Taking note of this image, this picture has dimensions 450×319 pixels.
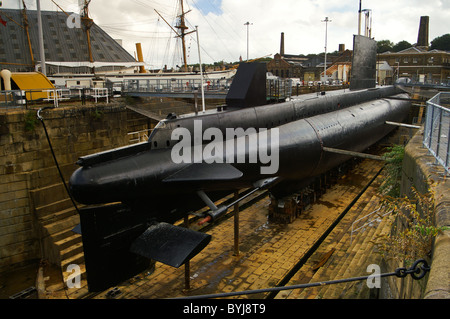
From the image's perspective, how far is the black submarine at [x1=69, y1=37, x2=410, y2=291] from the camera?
7418 mm

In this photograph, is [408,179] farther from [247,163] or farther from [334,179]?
[334,179]

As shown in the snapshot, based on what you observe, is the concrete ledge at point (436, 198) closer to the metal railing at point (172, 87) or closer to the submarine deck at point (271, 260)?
the submarine deck at point (271, 260)

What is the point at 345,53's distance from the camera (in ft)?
254

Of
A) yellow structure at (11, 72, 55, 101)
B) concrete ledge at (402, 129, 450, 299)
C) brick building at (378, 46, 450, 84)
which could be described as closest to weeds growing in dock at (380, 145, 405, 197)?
concrete ledge at (402, 129, 450, 299)

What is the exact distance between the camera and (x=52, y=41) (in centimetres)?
4406

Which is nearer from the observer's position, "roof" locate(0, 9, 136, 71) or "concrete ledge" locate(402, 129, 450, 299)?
"concrete ledge" locate(402, 129, 450, 299)

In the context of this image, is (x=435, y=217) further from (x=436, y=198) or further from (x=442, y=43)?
(x=442, y=43)

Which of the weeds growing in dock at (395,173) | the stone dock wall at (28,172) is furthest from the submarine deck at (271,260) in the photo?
the stone dock wall at (28,172)

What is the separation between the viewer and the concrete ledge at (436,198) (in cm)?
282

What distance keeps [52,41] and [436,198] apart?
49.7 meters

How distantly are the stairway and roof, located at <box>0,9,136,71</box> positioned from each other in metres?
34.6

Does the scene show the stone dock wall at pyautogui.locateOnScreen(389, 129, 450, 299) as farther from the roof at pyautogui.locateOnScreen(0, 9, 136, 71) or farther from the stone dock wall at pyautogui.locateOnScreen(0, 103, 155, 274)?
the roof at pyautogui.locateOnScreen(0, 9, 136, 71)
